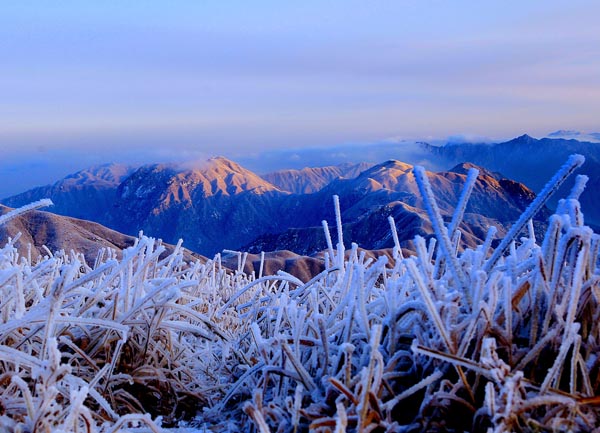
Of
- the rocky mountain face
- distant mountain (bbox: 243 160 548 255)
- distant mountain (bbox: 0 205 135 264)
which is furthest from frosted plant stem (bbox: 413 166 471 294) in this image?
distant mountain (bbox: 243 160 548 255)

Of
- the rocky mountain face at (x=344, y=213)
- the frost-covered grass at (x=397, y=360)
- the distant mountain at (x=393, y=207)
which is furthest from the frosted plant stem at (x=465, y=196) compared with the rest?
the distant mountain at (x=393, y=207)

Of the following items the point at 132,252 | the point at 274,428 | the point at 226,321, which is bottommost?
the point at 226,321

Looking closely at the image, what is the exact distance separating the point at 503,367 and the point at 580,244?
1.39 feet

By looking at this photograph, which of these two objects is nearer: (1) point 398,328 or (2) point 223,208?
(1) point 398,328

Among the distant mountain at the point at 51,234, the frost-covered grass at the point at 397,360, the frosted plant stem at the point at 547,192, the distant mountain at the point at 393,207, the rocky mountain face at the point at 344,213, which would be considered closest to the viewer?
the frost-covered grass at the point at 397,360

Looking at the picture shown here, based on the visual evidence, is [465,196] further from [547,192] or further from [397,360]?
[397,360]

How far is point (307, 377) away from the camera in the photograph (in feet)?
4.47

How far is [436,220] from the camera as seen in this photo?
130 centimetres

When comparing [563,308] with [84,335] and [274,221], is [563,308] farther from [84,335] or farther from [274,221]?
[274,221]

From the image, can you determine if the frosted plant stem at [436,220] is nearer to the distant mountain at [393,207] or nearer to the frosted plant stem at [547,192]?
the frosted plant stem at [547,192]

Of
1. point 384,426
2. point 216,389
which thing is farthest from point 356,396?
point 216,389

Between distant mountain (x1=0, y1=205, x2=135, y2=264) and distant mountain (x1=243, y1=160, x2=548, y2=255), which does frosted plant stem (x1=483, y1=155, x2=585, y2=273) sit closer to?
distant mountain (x1=0, y1=205, x2=135, y2=264)

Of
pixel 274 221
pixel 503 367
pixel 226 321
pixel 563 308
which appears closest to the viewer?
pixel 503 367

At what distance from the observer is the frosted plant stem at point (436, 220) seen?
1.26m
